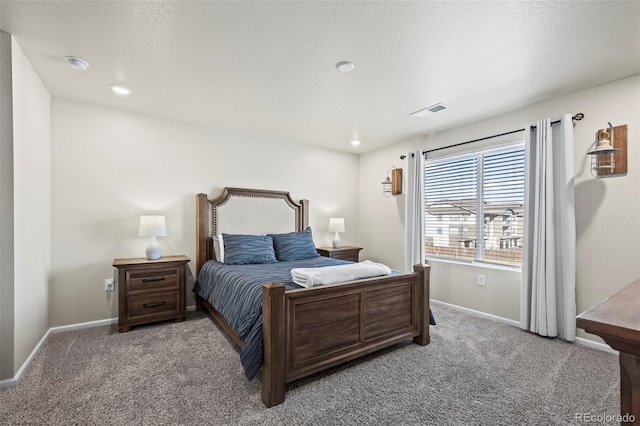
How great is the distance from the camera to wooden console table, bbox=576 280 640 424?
2.69 feet

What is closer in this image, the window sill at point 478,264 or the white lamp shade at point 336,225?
the window sill at point 478,264

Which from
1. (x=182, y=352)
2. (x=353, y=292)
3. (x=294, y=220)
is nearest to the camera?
(x=353, y=292)

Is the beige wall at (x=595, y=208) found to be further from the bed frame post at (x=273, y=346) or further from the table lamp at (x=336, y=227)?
the bed frame post at (x=273, y=346)

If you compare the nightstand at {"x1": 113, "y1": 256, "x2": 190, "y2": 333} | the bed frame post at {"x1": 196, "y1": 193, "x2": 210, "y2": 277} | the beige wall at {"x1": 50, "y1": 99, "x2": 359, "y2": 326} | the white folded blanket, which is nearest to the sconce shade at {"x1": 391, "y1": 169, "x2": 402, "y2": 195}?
the beige wall at {"x1": 50, "y1": 99, "x2": 359, "y2": 326}

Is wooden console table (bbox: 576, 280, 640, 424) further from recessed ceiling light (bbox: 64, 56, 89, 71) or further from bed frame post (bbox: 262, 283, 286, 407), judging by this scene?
recessed ceiling light (bbox: 64, 56, 89, 71)

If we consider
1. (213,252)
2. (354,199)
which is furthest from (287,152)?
(213,252)

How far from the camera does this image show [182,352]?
2.65m

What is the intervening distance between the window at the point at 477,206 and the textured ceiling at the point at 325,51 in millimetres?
727

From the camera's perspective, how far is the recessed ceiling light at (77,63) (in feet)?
7.73

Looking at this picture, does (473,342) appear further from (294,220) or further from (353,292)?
(294,220)

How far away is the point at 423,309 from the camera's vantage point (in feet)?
9.32

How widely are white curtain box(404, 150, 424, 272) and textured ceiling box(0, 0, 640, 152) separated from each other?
986mm

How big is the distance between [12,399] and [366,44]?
3.38 metres

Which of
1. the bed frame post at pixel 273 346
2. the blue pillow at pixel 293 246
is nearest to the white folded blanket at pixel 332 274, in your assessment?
the bed frame post at pixel 273 346
